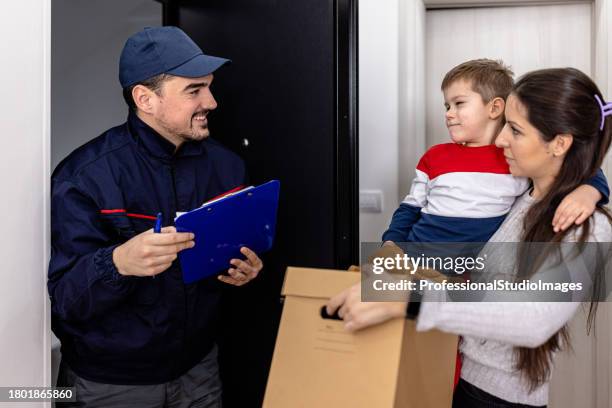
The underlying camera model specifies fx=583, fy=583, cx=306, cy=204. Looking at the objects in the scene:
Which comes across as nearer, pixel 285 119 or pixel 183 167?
pixel 183 167

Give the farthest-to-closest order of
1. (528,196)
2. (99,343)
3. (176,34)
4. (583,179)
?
(176,34)
(99,343)
(528,196)
(583,179)

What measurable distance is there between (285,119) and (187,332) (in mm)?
705

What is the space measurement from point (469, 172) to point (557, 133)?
14.6 inches

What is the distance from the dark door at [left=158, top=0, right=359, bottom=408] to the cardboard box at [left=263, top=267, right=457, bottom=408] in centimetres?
59

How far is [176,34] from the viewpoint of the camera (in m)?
1.57

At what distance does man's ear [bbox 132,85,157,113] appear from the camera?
5.11 feet

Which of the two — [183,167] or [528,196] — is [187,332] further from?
[528,196]

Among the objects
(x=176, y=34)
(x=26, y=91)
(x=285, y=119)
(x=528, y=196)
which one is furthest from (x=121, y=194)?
(x=528, y=196)

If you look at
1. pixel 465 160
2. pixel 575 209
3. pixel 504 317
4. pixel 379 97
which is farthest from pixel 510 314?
pixel 379 97

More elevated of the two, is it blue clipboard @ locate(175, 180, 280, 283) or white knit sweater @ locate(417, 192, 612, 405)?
blue clipboard @ locate(175, 180, 280, 283)

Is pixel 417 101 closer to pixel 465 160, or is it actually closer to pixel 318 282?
pixel 465 160

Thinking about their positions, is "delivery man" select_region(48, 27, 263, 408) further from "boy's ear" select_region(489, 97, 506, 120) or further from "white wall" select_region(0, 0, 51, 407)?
"boy's ear" select_region(489, 97, 506, 120)

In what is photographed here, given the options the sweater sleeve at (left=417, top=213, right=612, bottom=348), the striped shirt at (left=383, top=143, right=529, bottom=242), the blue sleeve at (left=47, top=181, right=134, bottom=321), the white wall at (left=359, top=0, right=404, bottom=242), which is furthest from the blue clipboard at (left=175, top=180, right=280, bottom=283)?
the white wall at (left=359, top=0, right=404, bottom=242)

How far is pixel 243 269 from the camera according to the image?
1578 millimetres
